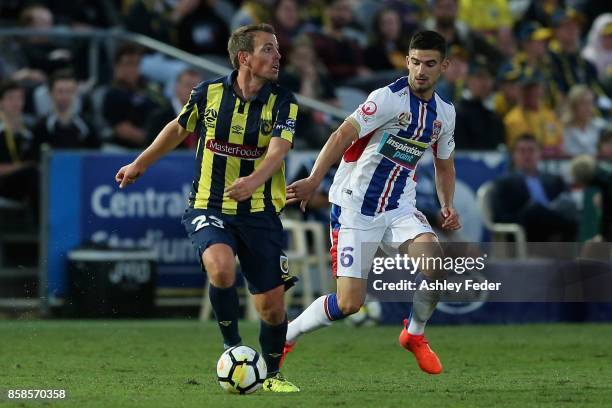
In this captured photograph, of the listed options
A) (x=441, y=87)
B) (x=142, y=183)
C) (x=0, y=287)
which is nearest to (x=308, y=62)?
(x=441, y=87)

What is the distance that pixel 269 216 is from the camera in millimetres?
8312

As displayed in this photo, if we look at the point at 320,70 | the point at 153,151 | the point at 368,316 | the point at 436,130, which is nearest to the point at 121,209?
the point at 368,316

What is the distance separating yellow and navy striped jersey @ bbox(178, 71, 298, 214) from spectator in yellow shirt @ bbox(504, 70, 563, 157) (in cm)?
883

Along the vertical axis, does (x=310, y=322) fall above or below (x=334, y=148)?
below

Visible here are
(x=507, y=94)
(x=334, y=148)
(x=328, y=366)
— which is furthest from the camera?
(x=507, y=94)

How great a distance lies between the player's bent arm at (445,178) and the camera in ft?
31.3

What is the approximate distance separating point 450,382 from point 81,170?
6.42 metres

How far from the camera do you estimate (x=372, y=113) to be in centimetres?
908

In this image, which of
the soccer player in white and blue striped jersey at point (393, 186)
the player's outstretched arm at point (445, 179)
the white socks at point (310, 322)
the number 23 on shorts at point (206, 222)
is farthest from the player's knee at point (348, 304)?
the number 23 on shorts at point (206, 222)

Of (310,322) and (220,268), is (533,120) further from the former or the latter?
(220,268)

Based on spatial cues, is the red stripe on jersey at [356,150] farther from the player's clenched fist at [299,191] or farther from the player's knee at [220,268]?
the player's knee at [220,268]

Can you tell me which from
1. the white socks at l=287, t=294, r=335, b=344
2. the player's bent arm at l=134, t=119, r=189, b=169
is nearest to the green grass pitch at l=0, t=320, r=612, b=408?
the white socks at l=287, t=294, r=335, b=344

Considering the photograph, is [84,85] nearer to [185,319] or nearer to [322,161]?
[185,319]

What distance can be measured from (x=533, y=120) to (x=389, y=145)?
8.02 m
